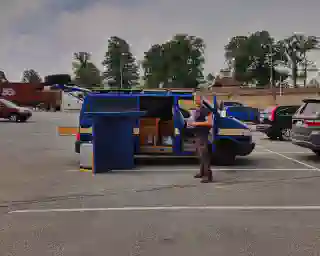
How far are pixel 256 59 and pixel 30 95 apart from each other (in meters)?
76.2

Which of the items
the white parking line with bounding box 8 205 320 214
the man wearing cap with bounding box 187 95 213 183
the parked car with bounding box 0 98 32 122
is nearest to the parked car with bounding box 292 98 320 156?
the man wearing cap with bounding box 187 95 213 183

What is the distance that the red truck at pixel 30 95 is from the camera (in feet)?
217

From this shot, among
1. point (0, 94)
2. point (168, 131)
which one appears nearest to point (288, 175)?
point (168, 131)

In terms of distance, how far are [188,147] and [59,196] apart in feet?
14.7

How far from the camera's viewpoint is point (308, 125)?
13.0 meters

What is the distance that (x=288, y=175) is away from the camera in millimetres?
10938

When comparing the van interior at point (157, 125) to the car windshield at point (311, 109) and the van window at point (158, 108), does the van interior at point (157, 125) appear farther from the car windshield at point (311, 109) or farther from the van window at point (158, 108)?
the car windshield at point (311, 109)

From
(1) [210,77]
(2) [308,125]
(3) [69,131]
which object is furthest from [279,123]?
(1) [210,77]

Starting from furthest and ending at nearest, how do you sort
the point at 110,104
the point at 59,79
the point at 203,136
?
1. the point at 59,79
2. the point at 110,104
3. the point at 203,136

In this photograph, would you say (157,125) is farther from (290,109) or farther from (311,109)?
(290,109)

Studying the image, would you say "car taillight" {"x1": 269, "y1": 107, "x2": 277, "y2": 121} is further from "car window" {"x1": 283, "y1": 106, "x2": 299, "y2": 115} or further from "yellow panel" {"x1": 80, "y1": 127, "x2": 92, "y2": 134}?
"yellow panel" {"x1": 80, "y1": 127, "x2": 92, "y2": 134}

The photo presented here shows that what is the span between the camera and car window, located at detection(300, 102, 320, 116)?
13166 mm

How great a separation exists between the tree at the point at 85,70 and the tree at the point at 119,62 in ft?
10.4

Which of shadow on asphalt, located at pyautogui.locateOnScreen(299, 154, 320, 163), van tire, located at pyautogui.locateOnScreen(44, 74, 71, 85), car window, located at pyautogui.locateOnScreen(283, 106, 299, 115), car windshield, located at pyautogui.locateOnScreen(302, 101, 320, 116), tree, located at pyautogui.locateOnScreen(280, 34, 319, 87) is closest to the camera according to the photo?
car windshield, located at pyautogui.locateOnScreen(302, 101, 320, 116)
